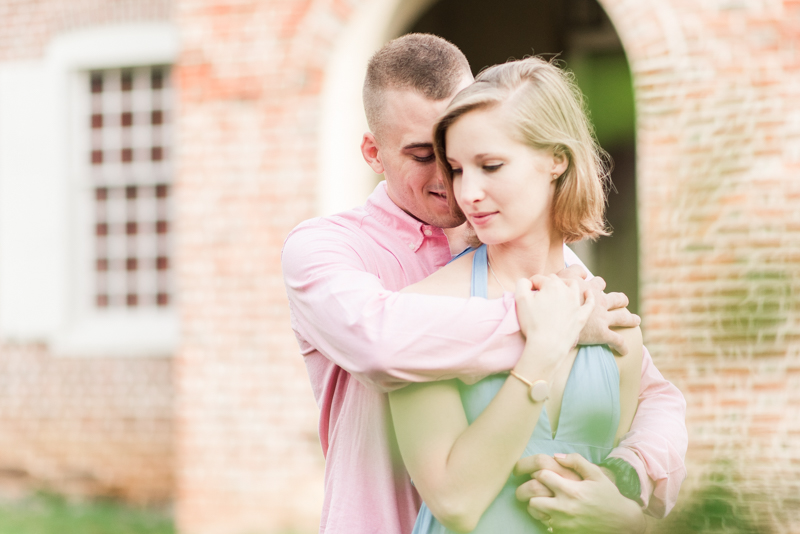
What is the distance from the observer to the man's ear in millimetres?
1902

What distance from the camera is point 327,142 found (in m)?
5.38

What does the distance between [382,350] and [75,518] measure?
6031 mm

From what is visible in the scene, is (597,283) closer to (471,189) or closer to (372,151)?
(471,189)

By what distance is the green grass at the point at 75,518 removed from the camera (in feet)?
20.2

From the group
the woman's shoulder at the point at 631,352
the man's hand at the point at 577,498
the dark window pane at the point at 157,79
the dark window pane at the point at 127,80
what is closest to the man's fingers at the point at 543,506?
the man's hand at the point at 577,498

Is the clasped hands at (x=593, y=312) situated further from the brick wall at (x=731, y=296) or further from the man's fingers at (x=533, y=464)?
the brick wall at (x=731, y=296)

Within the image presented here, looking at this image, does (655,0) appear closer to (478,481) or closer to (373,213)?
(373,213)

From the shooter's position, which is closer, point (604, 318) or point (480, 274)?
point (604, 318)

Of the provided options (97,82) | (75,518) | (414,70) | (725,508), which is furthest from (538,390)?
(97,82)

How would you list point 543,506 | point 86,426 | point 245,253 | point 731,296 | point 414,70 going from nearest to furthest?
point 731,296
point 543,506
point 414,70
point 245,253
point 86,426

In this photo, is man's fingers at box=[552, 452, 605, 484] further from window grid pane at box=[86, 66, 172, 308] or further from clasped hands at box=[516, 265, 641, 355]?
window grid pane at box=[86, 66, 172, 308]

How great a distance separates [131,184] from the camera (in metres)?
6.91

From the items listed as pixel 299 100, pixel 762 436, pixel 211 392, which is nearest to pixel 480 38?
pixel 299 100

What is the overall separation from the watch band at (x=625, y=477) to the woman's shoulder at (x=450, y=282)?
0.42m
